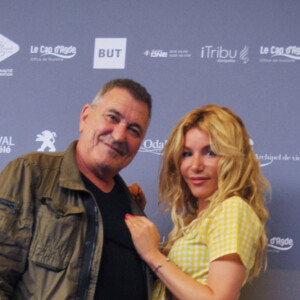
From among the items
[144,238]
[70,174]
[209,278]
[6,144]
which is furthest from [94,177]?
[6,144]

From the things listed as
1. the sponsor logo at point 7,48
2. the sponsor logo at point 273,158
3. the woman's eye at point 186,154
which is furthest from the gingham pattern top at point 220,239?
the sponsor logo at point 7,48

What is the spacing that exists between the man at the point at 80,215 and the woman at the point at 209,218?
0.10 m

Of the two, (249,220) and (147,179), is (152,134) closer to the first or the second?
(147,179)

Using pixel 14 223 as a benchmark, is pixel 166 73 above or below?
above

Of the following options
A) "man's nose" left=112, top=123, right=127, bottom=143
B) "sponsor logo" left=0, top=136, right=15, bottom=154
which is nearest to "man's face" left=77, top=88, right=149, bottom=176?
"man's nose" left=112, top=123, right=127, bottom=143

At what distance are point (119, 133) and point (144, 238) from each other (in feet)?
1.23

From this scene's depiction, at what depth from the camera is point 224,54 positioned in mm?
2152

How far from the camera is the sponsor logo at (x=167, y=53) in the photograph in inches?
86.4

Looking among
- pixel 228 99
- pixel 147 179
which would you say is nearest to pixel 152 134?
pixel 147 179

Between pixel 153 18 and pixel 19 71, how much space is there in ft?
2.43

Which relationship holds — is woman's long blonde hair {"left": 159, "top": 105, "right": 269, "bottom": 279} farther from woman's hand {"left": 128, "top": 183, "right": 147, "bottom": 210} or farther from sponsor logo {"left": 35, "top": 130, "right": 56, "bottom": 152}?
sponsor logo {"left": 35, "top": 130, "right": 56, "bottom": 152}

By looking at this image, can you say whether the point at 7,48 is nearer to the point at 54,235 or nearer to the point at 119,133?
the point at 119,133

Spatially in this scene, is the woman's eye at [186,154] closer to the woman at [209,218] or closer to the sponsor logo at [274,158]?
the woman at [209,218]

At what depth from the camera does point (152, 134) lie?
85.5 inches
